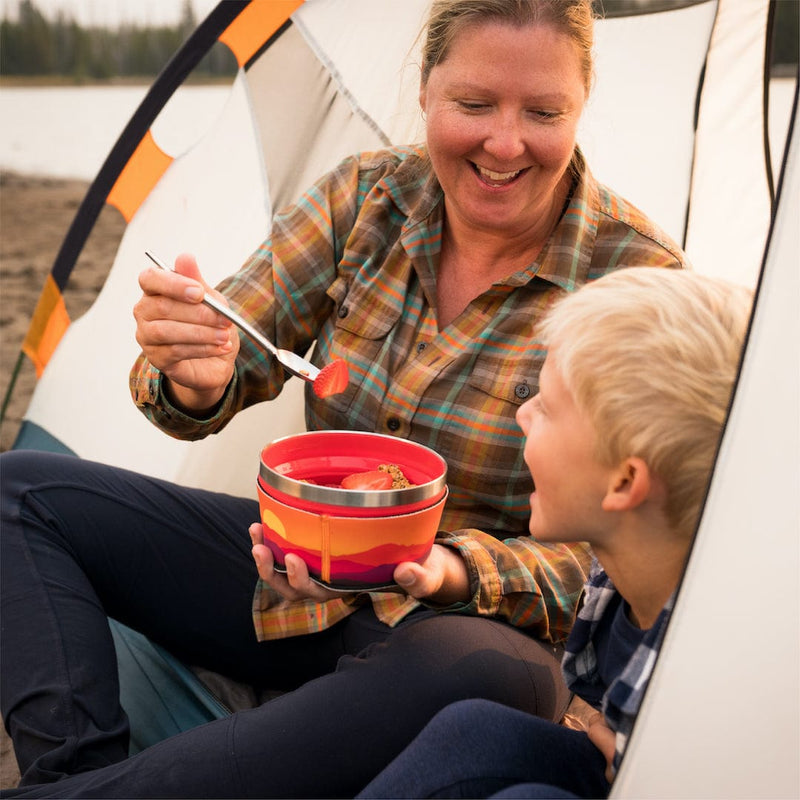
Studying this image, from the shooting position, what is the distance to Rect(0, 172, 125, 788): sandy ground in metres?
1.73

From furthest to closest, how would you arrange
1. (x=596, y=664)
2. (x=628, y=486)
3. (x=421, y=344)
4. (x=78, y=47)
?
(x=78, y=47)
(x=421, y=344)
(x=596, y=664)
(x=628, y=486)

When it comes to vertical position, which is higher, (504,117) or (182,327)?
(504,117)

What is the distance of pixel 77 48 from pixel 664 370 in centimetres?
614

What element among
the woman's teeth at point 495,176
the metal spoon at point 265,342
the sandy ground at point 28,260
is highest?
the woman's teeth at point 495,176

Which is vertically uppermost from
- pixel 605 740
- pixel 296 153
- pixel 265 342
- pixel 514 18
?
pixel 514 18

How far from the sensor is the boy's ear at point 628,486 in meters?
0.78

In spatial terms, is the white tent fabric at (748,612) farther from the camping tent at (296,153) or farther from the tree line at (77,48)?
the tree line at (77,48)

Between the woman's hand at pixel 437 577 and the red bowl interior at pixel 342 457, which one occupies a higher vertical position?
the red bowl interior at pixel 342 457

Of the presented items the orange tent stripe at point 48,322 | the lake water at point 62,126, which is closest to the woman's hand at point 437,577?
the orange tent stripe at point 48,322

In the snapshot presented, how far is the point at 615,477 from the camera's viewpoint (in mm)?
807

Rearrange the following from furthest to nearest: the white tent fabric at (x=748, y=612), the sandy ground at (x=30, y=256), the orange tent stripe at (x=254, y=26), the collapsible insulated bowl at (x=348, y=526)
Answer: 1. the sandy ground at (x=30, y=256)
2. the orange tent stripe at (x=254, y=26)
3. the collapsible insulated bowl at (x=348, y=526)
4. the white tent fabric at (x=748, y=612)

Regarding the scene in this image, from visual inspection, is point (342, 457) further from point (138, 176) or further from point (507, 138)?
point (138, 176)

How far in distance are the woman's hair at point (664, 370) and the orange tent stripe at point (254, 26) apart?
2.94 feet

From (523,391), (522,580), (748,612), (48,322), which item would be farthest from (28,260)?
→ (748,612)
